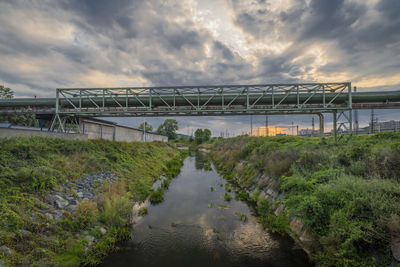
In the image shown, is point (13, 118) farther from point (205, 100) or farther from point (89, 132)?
point (205, 100)

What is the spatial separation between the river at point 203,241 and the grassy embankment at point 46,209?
1001 mm

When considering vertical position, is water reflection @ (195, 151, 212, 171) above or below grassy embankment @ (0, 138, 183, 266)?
below

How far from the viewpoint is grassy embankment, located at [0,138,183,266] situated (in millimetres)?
4988

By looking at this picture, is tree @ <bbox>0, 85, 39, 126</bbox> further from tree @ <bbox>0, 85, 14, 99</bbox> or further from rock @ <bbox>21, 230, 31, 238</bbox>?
rock @ <bbox>21, 230, 31, 238</bbox>

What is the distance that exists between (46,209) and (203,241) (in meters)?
6.48

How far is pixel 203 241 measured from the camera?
288 inches

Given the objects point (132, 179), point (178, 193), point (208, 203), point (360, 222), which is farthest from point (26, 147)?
point (360, 222)

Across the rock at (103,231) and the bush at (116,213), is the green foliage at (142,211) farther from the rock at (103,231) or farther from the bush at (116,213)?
the rock at (103,231)

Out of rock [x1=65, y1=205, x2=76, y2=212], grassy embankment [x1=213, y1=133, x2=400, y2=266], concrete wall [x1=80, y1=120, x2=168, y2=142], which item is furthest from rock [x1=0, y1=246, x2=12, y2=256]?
concrete wall [x1=80, y1=120, x2=168, y2=142]

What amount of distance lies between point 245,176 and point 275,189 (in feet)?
17.2

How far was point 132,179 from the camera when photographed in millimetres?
13727

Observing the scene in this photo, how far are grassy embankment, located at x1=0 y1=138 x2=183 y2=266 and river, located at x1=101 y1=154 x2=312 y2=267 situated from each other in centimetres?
100

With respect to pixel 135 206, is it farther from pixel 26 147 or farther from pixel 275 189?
pixel 275 189

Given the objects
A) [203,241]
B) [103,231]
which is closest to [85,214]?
[103,231]
